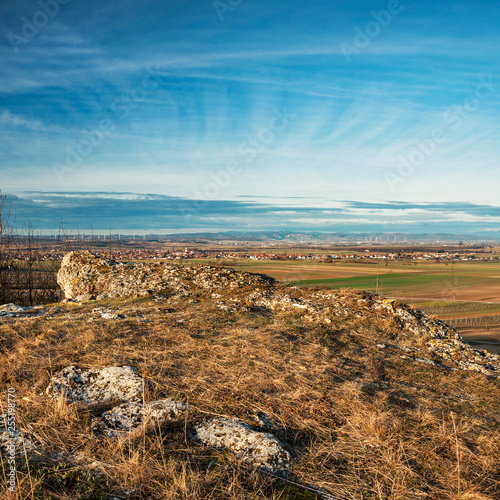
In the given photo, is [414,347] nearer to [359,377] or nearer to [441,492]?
[359,377]

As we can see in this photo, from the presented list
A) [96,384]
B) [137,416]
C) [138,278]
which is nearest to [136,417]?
[137,416]

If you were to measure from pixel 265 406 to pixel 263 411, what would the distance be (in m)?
0.13

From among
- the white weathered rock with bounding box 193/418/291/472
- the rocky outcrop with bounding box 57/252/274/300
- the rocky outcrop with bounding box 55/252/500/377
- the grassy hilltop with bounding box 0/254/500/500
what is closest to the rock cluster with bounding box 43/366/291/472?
the white weathered rock with bounding box 193/418/291/472

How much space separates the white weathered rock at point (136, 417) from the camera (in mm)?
3785

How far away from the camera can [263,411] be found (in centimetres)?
445

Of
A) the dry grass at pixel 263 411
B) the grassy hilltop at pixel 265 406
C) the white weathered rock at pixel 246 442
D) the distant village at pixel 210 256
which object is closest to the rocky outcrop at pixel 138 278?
the grassy hilltop at pixel 265 406

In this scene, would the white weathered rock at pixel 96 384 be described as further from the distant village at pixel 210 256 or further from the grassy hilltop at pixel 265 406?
the distant village at pixel 210 256

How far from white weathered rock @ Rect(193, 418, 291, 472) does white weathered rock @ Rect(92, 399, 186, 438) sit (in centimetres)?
43

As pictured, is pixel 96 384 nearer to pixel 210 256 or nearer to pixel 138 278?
pixel 138 278

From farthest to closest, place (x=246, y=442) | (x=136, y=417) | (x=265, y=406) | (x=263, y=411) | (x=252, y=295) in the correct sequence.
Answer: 1. (x=252, y=295)
2. (x=265, y=406)
3. (x=263, y=411)
4. (x=136, y=417)
5. (x=246, y=442)

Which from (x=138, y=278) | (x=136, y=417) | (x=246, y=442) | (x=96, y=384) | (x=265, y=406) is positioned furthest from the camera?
(x=138, y=278)

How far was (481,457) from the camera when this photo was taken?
3.76 meters

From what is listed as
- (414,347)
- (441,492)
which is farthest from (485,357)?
(441,492)

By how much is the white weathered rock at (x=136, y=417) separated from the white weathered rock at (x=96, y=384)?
1.36 feet
